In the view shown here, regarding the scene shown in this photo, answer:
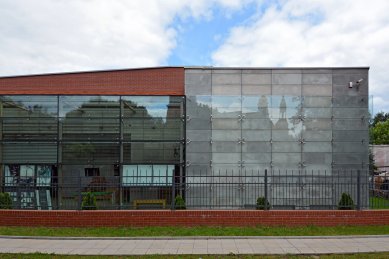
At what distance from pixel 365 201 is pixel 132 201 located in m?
7.74

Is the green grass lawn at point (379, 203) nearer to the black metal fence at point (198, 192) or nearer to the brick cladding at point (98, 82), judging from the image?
the black metal fence at point (198, 192)

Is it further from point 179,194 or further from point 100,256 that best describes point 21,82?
point 100,256

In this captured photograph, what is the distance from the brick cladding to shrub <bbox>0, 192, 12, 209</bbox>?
5.73 m

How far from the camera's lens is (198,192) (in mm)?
14797

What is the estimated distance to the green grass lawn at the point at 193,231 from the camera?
10.4m

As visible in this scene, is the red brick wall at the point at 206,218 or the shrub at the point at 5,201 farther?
the shrub at the point at 5,201

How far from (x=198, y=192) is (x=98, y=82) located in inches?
256

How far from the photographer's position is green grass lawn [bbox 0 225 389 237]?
10.4m

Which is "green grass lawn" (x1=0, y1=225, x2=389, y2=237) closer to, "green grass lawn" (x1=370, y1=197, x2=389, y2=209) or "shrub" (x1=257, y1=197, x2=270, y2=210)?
"shrub" (x1=257, y1=197, x2=270, y2=210)

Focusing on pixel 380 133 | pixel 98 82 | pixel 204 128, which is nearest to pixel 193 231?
pixel 204 128

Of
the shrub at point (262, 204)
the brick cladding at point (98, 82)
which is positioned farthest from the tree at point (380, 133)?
the shrub at point (262, 204)

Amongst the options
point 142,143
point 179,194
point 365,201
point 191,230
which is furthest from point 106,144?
point 365,201

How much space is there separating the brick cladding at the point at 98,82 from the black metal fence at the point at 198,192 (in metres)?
3.87

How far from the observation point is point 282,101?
54.0ft
